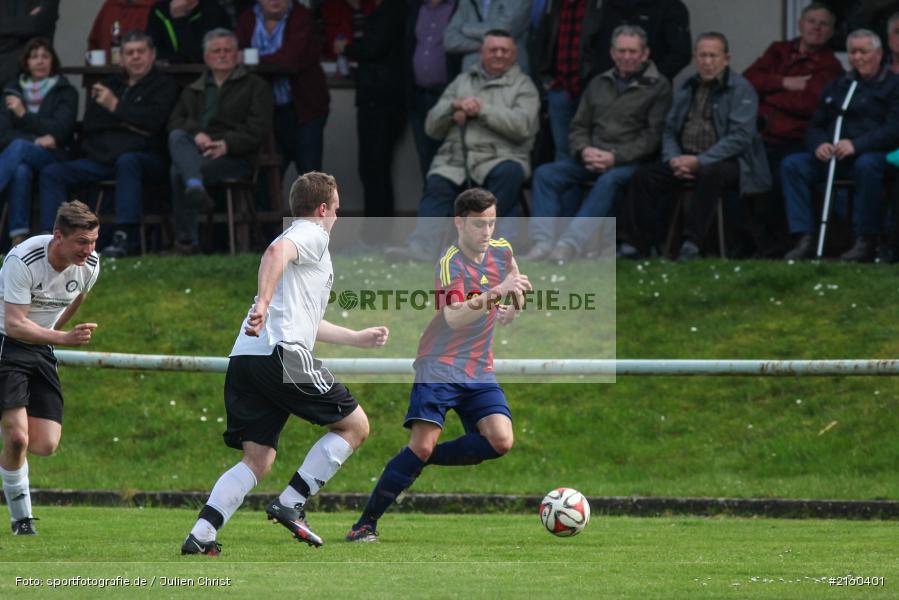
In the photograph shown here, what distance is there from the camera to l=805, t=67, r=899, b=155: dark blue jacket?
15.3 meters

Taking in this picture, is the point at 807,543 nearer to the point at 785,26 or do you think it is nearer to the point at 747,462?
the point at 747,462

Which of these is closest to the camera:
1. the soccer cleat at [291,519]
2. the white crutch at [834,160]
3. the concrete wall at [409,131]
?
the soccer cleat at [291,519]

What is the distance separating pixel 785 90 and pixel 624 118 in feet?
5.21

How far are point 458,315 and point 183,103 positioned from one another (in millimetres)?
8239

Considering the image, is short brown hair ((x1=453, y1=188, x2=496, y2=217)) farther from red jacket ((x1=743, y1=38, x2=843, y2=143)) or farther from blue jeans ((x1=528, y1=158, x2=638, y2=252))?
red jacket ((x1=743, y1=38, x2=843, y2=143))

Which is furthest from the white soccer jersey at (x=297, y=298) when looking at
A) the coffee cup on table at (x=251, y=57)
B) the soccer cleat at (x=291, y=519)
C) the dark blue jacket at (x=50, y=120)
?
the dark blue jacket at (x=50, y=120)

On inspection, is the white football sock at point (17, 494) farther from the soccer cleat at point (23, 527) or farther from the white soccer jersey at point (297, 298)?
the white soccer jersey at point (297, 298)

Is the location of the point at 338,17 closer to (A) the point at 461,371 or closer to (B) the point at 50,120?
(B) the point at 50,120

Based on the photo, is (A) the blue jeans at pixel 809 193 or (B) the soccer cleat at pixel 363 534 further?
(A) the blue jeans at pixel 809 193

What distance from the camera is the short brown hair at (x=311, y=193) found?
360 inches

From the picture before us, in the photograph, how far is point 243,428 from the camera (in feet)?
29.7

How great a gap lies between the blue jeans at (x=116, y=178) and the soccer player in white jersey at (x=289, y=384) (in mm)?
8056

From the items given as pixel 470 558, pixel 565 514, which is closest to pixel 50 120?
pixel 565 514

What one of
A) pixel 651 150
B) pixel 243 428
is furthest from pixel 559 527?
pixel 651 150
